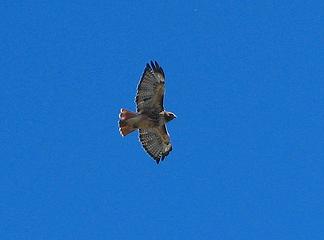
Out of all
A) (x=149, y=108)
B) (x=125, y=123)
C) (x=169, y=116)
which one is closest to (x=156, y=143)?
(x=169, y=116)

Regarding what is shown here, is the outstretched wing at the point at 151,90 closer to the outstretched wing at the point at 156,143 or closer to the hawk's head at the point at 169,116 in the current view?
the hawk's head at the point at 169,116

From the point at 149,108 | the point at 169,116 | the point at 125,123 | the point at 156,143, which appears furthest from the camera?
the point at 156,143

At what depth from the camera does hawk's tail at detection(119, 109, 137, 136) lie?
33250mm

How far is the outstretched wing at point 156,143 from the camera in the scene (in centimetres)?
3522

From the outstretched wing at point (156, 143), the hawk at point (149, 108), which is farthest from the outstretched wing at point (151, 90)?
the outstretched wing at point (156, 143)

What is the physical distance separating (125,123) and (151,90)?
3.80ft

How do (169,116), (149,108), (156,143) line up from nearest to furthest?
(149,108) < (169,116) < (156,143)

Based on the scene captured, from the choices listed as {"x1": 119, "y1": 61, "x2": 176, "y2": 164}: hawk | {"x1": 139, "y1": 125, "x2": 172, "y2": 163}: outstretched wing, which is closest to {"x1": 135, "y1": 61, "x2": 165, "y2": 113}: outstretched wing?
{"x1": 119, "y1": 61, "x2": 176, "y2": 164}: hawk

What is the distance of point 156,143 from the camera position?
116 ft

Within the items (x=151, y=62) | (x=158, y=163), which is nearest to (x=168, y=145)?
(x=158, y=163)

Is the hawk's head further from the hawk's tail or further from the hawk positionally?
the hawk's tail

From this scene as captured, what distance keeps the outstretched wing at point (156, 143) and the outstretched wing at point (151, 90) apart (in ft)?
4.31

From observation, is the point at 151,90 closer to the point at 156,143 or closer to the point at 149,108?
the point at 149,108

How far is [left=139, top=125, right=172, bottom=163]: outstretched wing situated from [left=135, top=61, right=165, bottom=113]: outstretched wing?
1.31 metres
